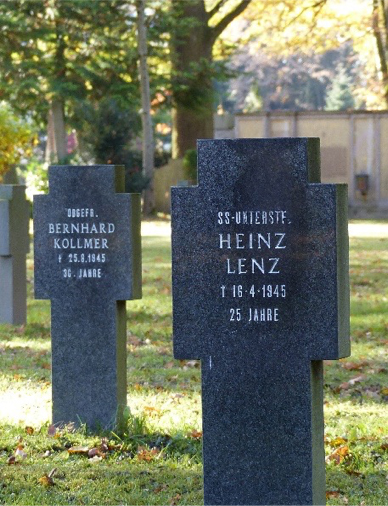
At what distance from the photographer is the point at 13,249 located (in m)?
11.1

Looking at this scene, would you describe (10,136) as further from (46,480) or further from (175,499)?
(175,499)

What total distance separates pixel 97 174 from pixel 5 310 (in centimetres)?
415

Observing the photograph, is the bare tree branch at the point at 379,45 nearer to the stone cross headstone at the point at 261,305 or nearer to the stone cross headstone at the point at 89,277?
the stone cross headstone at the point at 89,277

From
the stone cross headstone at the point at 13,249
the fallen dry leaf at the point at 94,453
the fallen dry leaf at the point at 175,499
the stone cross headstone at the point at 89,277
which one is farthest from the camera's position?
the stone cross headstone at the point at 13,249

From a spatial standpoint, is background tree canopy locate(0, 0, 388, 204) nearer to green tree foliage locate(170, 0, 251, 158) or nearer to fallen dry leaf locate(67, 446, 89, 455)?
green tree foliage locate(170, 0, 251, 158)

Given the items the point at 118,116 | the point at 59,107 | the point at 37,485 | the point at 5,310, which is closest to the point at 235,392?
the point at 37,485

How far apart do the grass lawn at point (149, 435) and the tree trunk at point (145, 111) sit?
68.6ft

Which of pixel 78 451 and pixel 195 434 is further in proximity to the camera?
pixel 195 434

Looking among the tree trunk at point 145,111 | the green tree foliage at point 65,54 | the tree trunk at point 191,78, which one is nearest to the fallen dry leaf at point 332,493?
the tree trunk at point 145,111

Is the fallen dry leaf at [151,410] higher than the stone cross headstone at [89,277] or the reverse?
the reverse

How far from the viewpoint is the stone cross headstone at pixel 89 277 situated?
760 centimetres

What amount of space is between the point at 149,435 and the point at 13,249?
163 inches

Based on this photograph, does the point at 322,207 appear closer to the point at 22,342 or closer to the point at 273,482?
the point at 273,482

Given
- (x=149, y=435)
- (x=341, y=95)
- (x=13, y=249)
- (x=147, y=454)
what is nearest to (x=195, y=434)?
(x=149, y=435)
